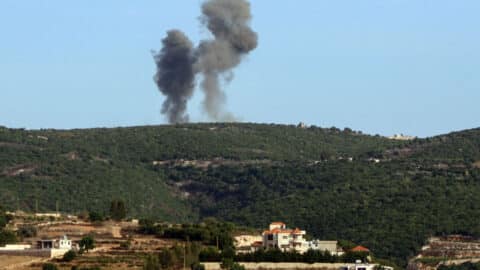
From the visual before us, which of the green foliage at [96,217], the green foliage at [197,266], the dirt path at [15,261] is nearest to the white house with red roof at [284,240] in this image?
Result: the green foliage at [96,217]

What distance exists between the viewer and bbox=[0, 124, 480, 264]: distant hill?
427ft

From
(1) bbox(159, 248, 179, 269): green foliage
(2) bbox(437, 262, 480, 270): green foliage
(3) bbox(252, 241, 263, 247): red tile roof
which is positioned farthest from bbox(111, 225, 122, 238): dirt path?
(2) bbox(437, 262, 480, 270): green foliage

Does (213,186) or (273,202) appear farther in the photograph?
(213,186)

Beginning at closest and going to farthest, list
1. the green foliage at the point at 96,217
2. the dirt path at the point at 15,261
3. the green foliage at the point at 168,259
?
the green foliage at the point at 168,259, the dirt path at the point at 15,261, the green foliage at the point at 96,217

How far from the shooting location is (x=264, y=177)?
15362 centimetres

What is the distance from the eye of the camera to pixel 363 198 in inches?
5399

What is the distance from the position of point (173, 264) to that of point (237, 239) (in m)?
13.0

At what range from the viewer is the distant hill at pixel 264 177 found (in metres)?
130

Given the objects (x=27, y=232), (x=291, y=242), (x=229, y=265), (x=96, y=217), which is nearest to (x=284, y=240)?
(x=291, y=242)

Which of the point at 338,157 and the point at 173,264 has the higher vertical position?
the point at 338,157

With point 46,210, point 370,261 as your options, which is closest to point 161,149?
point 46,210

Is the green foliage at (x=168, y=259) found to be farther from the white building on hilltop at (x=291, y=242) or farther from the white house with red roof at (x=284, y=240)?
the white house with red roof at (x=284, y=240)

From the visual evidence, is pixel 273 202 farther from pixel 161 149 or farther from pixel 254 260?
pixel 254 260

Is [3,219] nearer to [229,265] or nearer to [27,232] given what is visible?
[27,232]
